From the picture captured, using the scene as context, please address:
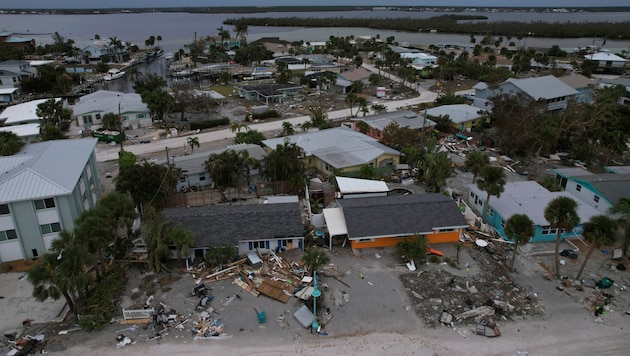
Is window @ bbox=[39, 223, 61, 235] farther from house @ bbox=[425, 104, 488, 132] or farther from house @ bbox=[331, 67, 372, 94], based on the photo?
house @ bbox=[331, 67, 372, 94]

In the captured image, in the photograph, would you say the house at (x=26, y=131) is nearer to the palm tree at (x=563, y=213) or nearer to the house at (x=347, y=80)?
the house at (x=347, y=80)

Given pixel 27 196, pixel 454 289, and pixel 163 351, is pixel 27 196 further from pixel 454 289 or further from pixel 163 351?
pixel 454 289

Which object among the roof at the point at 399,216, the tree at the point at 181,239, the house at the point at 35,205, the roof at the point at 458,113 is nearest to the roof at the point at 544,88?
the roof at the point at 458,113

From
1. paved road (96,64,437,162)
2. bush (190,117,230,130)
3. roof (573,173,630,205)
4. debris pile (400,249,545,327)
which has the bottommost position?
debris pile (400,249,545,327)

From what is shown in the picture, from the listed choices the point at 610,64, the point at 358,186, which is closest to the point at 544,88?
the point at 358,186

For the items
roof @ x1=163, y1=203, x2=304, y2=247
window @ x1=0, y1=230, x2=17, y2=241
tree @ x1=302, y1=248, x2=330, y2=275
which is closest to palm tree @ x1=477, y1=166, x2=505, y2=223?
tree @ x1=302, y1=248, x2=330, y2=275

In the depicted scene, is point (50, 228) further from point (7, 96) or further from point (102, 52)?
point (102, 52)

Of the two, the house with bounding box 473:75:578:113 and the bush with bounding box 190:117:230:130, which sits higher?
the house with bounding box 473:75:578:113
